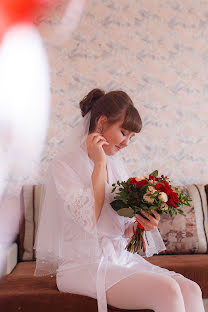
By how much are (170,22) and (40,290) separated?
2667 millimetres

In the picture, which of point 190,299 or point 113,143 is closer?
point 190,299

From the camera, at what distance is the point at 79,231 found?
74.5 inches

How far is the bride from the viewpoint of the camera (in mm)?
1626

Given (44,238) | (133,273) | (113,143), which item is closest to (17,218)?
(44,238)

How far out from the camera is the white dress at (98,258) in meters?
1.70

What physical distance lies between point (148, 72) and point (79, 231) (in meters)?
2.03

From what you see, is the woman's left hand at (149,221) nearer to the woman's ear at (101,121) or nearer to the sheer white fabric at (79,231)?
the sheer white fabric at (79,231)

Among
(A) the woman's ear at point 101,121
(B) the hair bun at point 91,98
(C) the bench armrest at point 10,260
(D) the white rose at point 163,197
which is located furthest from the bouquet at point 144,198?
(C) the bench armrest at point 10,260

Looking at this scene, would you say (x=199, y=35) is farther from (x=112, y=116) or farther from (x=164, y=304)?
(x=164, y=304)

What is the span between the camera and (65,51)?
11.1 ft

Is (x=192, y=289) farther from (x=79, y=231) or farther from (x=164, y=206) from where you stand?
(x=79, y=231)

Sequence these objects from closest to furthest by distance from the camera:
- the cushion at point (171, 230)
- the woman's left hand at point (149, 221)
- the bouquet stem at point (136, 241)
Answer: the woman's left hand at point (149, 221) → the bouquet stem at point (136, 241) → the cushion at point (171, 230)

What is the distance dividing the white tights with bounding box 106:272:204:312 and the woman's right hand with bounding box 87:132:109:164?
599 millimetres

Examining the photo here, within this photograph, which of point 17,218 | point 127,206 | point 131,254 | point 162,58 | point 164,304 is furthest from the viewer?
point 162,58
